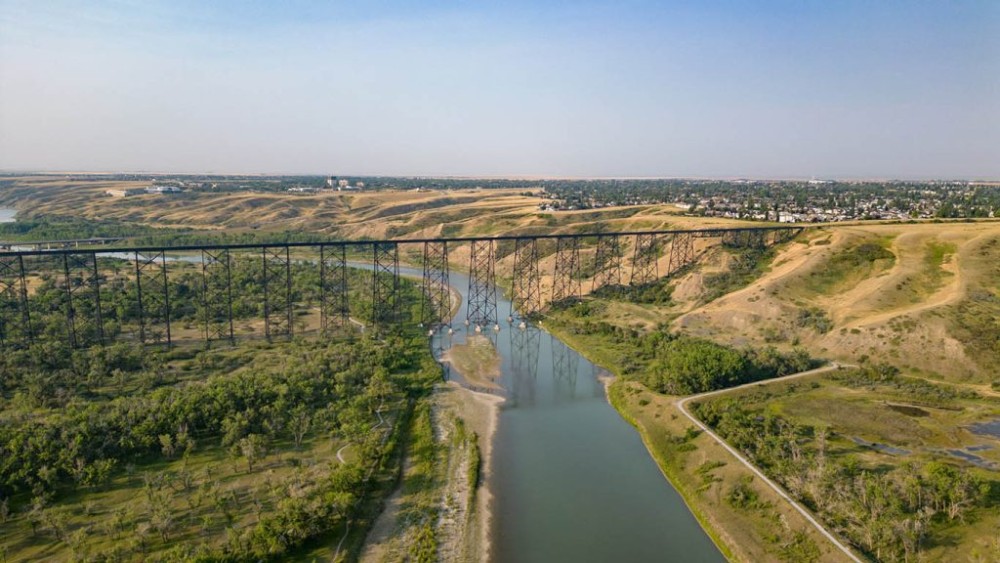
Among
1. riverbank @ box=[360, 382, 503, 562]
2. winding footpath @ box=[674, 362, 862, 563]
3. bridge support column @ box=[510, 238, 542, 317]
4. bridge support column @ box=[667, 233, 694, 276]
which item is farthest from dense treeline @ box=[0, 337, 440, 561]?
bridge support column @ box=[667, 233, 694, 276]

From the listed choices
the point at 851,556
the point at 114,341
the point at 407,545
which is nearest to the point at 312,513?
the point at 407,545

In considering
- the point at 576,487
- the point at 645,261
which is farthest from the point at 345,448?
the point at 645,261

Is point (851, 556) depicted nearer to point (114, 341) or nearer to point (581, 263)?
point (114, 341)

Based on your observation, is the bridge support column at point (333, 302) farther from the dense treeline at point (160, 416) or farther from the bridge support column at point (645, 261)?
the bridge support column at point (645, 261)

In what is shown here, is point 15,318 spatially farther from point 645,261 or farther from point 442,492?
point 645,261

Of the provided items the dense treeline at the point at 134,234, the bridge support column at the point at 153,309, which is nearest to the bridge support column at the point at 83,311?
the bridge support column at the point at 153,309
